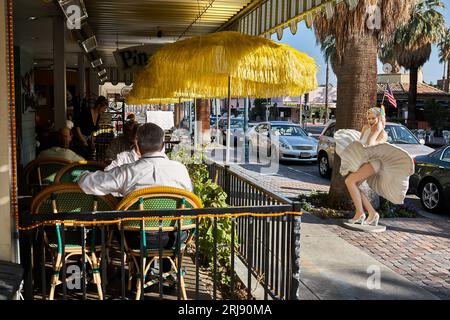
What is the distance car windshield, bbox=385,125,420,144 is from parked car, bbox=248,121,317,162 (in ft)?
16.3

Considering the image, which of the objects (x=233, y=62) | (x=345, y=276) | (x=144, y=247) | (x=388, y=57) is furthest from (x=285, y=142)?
(x=388, y=57)

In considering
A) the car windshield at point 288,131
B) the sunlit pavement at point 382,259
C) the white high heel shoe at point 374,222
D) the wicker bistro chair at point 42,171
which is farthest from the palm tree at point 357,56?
the car windshield at point 288,131

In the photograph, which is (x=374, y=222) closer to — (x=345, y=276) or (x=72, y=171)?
(x=345, y=276)

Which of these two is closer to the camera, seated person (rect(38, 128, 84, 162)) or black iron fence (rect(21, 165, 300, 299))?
black iron fence (rect(21, 165, 300, 299))

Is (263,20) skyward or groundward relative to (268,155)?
skyward

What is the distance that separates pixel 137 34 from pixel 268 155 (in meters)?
10.4

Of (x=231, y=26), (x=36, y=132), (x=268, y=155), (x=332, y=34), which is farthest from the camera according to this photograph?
(x=268, y=155)

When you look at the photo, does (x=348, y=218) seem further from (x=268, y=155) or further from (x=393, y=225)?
(x=268, y=155)

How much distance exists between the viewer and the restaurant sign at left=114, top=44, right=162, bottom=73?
9.48 meters

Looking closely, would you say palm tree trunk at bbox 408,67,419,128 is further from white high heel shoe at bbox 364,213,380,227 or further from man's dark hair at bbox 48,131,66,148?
man's dark hair at bbox 48,131,66,148

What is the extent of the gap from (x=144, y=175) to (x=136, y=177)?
0.22 ft

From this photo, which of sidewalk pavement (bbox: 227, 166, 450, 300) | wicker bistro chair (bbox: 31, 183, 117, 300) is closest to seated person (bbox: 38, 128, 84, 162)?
wicker bistro chair (bbox: 31, 183, 117, 300)
